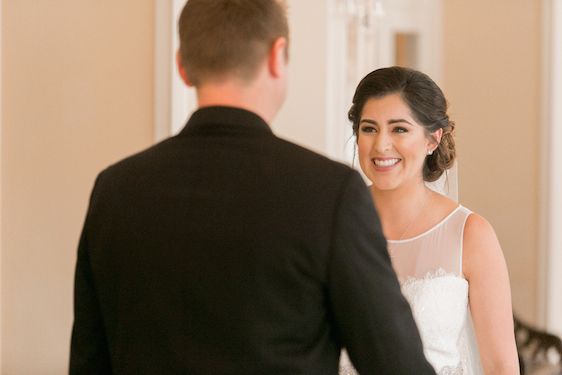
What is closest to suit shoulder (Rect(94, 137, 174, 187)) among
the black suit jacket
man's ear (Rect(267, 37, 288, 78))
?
the black suit jacket

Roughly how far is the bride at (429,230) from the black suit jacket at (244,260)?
1087mm

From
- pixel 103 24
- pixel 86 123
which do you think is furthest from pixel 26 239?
pixel 103 24

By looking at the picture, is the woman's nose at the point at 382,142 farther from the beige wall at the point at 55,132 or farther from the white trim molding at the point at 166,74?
the beige wall at the point at 55,132

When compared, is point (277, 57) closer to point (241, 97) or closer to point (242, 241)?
point (241, 97)

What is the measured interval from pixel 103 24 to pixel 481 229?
1.77 meters

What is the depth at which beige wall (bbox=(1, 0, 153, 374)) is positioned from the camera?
141 inches

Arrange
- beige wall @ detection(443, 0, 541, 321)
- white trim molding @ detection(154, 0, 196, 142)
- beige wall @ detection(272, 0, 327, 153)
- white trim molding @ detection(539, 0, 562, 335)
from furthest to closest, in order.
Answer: beige wall @ detection(443, 0, 541, 321) → white trim molding @ detection(539, 0, 562, 335) → beige wall @ detection(272, 0, 327, 153) → white trim molding @ detection(154, 0, 196, 142)

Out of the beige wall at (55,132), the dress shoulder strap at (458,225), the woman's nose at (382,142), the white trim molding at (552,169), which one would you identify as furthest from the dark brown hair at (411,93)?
the white trim molding at (552,169)

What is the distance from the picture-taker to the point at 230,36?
4.92 feet

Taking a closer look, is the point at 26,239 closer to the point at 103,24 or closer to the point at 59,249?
the point at 59,249

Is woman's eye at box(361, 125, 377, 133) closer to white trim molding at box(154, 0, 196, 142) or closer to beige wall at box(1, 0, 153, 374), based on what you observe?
white trim molding at box(154, 0, 196, 142)

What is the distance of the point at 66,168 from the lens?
12.1ft

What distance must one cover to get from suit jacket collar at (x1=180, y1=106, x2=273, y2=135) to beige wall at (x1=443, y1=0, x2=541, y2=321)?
4.46 meters

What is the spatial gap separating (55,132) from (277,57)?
7.57ft
